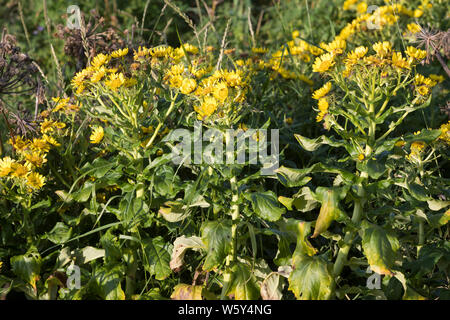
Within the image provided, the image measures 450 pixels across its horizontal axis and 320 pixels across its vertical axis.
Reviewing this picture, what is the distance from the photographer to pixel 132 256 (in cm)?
211

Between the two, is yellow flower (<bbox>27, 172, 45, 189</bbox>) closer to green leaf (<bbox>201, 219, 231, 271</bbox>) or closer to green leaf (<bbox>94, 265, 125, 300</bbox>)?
green leaf (<bbox>94, 265, 125, 300</bbox>)

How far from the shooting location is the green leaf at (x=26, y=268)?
2.01 metres

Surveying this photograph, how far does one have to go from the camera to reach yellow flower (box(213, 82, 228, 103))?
6.20 ft

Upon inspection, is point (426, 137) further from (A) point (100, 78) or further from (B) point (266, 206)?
(A) point (100, 78)

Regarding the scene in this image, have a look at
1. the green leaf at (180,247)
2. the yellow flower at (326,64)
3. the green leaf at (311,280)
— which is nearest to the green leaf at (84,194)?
the green leaf at (180,247)


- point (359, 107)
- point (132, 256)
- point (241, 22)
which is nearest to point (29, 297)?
point (132, 256)

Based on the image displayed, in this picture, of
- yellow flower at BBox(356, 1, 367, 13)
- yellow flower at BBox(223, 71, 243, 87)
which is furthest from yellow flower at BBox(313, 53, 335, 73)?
yellow flower at BBox(356, 1, 367, 13)

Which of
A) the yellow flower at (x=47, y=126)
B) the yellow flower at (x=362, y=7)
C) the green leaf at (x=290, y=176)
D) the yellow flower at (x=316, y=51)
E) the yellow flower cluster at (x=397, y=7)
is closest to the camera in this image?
the green leaf at (x=290, y=176)

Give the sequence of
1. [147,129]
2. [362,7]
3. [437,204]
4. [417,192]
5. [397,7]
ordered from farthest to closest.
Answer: [362,7]
[397,7]
[147,129]
[437,204]
[417,192]

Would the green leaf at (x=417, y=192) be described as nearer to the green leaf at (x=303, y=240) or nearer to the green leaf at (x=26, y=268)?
the green leaf at (x=303, y=240)

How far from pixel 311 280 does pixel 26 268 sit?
113 centimetres

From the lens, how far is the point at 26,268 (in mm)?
2012

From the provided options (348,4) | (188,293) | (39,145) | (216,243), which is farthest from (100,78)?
(348,4)
